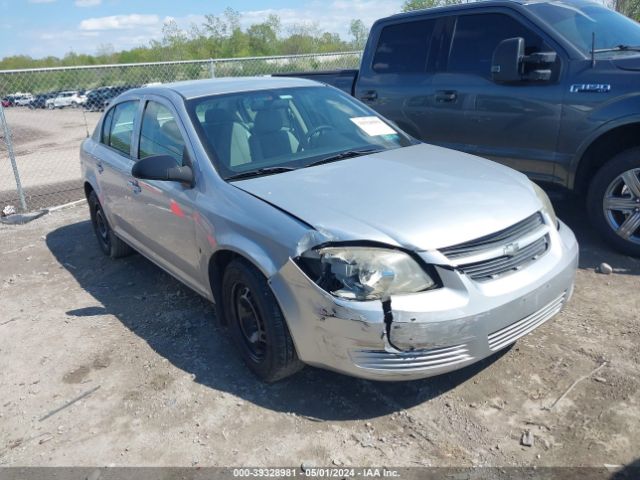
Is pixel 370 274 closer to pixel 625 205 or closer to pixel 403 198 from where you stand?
pixel 403 198

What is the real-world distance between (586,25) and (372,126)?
7.73 ft

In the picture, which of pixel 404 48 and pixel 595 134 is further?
pixel 404 48

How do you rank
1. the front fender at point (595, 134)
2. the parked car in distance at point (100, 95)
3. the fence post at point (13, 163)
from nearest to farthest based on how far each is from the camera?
the front fender at point (595, 134), the fence post at point (13, 163), the parked car in distance at point (100, 95)

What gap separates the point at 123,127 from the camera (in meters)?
4.70

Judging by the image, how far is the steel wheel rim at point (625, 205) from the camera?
4.25 meters

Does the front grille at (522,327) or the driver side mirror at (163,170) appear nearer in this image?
the front grille at (522,327)

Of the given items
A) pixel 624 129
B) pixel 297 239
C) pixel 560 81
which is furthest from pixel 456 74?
pixel 297 239

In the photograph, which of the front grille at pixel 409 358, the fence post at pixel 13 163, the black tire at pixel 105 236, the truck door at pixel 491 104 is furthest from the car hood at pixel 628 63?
the fence post at pixel 13 163

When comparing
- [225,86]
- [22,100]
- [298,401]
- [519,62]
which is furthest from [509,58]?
[22,100]

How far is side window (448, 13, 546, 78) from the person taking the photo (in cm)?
484

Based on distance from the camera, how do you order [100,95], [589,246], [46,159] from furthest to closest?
1. [100,95]
2. [46,159]
3. [589,246]

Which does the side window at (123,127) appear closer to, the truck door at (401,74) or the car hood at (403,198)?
the car hood at (403,198)

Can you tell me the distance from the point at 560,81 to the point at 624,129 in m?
0.64

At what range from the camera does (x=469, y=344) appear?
2553 mm
